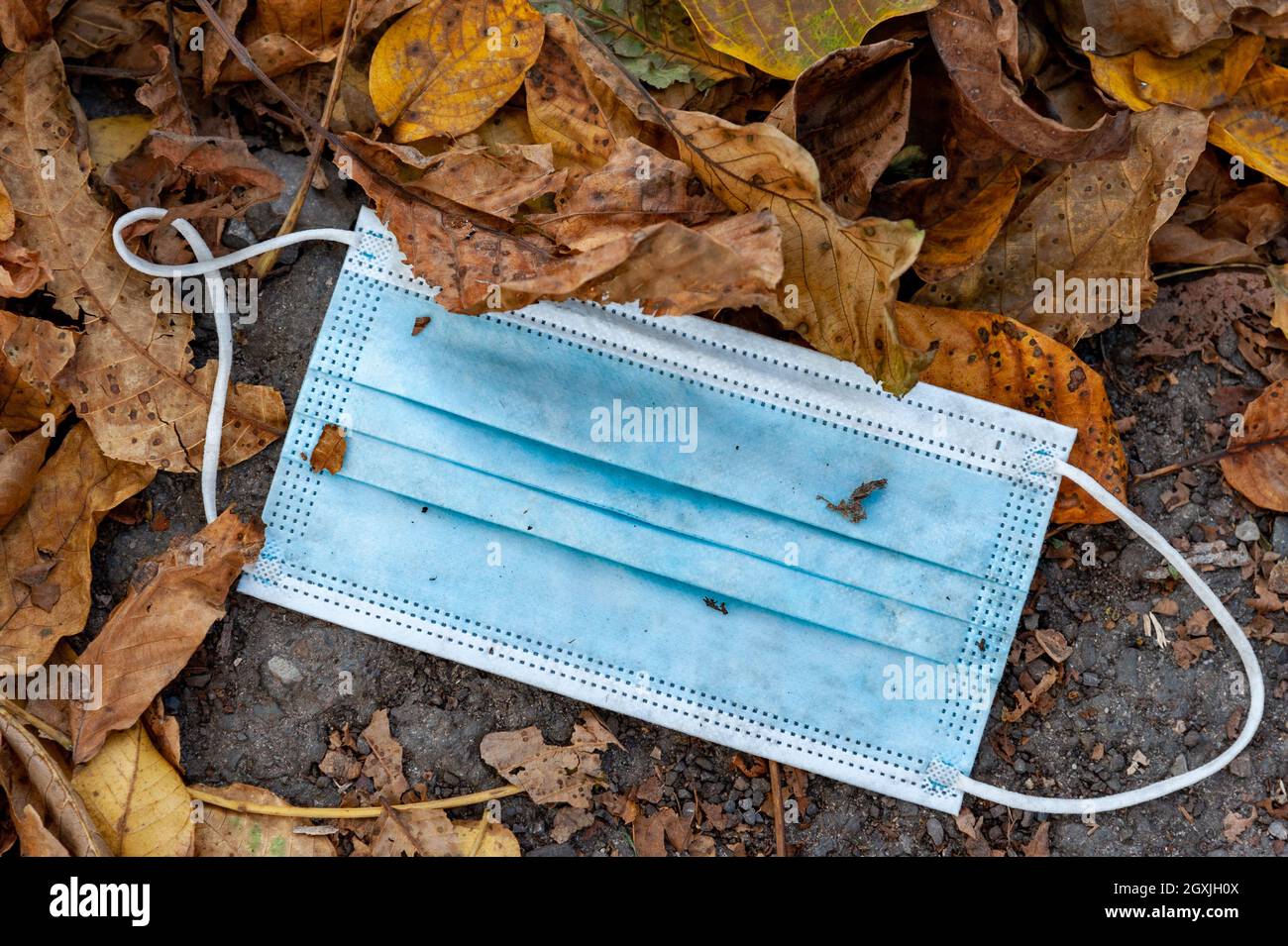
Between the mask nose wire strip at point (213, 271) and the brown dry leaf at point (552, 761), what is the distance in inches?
30.8

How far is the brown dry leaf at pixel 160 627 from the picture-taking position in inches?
81.7

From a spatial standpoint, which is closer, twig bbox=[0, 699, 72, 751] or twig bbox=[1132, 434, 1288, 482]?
twig bbox=[0, 699, 72, 751]

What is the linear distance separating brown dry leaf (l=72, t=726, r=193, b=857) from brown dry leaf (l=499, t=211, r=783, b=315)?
1227 millimetres

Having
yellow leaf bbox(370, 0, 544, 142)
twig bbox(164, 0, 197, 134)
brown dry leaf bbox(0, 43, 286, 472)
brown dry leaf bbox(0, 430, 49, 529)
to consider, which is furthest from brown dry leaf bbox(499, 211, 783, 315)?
brown dry leaf bbox(0, 430, 49, 529)

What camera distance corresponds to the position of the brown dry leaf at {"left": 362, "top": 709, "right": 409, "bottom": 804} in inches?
85.4

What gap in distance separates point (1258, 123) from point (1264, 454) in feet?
2.37

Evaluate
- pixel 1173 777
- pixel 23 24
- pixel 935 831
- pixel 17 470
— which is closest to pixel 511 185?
pixel 23 24

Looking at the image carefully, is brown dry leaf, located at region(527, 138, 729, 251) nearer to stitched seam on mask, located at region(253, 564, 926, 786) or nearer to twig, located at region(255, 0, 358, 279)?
twig, located at region(255, 0, 358, 279)

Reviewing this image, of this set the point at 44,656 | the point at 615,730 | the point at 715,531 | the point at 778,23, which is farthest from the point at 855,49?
the point at 44,656

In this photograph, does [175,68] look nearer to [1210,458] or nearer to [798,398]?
[798,398]

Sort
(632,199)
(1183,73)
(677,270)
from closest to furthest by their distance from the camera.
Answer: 1. (677,270)
2. (632,199)
3. (1183,73)

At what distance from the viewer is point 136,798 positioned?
82.4 inches

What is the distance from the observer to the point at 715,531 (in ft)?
6.96

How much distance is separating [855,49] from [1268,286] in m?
1.15
